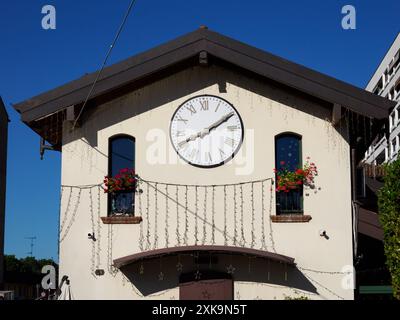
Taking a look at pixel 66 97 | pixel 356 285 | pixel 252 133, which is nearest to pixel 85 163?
pixel 66 97

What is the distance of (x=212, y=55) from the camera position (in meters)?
15.8

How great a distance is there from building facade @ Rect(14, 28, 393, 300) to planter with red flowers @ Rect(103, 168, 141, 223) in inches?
1.1

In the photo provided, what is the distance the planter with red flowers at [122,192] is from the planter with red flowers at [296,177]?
3.19 meters

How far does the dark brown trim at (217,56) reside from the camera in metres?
15.3

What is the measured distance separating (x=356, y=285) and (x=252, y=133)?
4.08m

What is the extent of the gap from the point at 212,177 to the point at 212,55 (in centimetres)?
271

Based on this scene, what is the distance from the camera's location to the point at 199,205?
15.7 meters

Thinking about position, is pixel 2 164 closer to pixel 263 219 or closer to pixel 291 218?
pixel 263 219

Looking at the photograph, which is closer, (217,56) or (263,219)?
(263,219)

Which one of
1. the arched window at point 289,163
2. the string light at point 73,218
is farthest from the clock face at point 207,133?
the string light at point 73,218

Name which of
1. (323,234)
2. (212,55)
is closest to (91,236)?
(212,55)
